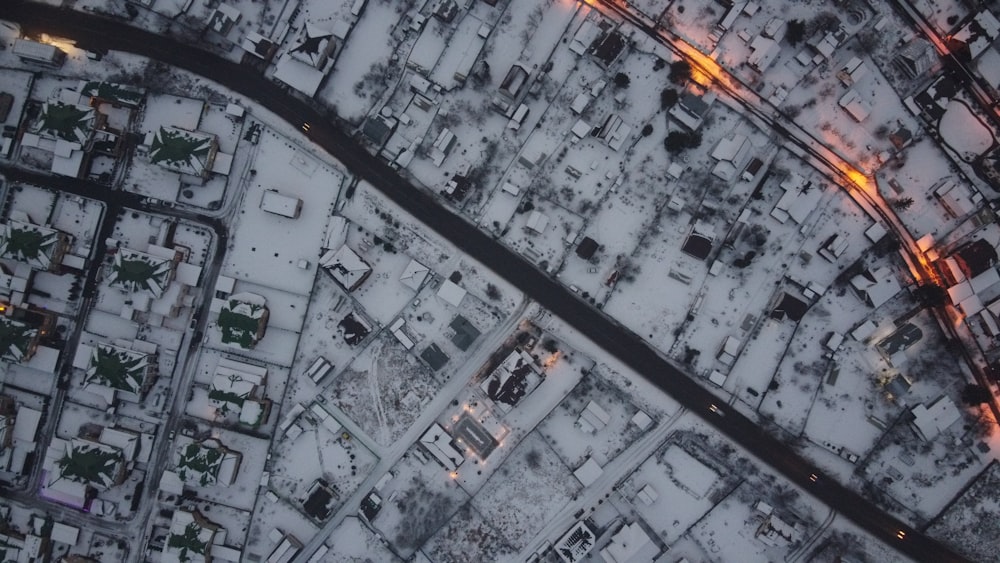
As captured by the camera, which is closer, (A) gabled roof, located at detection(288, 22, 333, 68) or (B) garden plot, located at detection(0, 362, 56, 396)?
(A) gabled roof, located at detection(288, 22, 333, 68)

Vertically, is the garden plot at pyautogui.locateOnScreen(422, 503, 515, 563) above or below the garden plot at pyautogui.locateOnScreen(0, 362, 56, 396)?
above

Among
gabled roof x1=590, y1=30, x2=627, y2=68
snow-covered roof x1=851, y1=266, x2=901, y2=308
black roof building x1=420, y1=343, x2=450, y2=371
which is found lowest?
black roof building x1=420, y1=343, x2=450, y2=371

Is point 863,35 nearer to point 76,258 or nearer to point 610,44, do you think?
point 610,44

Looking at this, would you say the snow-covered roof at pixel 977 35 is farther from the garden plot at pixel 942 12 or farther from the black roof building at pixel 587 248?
the black roof building at pixel 587 248

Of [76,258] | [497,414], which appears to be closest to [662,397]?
[497,414]

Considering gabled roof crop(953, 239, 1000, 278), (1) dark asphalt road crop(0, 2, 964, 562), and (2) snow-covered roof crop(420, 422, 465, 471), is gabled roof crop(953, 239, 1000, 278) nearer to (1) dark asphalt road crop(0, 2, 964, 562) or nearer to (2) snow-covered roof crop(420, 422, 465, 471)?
(1) dark asphalt road crop(0, 2, 964, 562)

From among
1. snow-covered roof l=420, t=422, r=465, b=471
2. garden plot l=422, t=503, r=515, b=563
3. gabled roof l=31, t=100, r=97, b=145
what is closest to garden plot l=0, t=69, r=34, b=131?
gabled roof l=31, t=100, r=97, b=145

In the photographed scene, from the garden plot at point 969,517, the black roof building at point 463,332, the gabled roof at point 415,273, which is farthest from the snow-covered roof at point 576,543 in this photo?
the garden plot at point 969,517

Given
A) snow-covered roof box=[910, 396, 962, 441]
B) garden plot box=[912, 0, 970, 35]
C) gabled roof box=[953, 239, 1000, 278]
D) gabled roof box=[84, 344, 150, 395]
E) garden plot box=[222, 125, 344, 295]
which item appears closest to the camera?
gabled roof box=[953, 239, 1000, 278]
